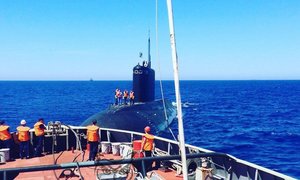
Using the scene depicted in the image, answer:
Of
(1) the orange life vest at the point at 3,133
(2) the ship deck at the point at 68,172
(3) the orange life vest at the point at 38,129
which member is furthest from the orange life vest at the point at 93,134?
(1) the orange life vest at the point at 3,133

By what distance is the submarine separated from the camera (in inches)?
1359

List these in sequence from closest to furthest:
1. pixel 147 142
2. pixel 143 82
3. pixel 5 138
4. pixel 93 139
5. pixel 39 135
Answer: pixel 147 142 → pixel 93 139 → pixel 5 138 → pixel 39 135 → pixel 143 82

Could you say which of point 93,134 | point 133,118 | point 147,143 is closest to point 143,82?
A: point 133,118

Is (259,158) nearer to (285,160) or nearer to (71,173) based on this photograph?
(285,160)

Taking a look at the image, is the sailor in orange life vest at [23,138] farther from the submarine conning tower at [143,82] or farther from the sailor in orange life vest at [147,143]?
the submarine conning tower at [143,82]

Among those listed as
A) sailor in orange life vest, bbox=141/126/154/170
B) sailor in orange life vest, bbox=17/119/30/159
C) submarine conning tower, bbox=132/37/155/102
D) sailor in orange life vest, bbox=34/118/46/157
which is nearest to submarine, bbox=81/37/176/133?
submarine conning tower, bbox=132/37/155/102

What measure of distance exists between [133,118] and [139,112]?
2275 millimetres

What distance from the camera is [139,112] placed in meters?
38.2

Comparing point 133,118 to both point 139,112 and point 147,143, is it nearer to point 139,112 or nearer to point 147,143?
point 139,112

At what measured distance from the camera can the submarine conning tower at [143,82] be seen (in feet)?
128

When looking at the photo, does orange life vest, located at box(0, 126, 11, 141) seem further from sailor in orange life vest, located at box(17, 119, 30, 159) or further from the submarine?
the submarine

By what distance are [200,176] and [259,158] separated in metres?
21.1

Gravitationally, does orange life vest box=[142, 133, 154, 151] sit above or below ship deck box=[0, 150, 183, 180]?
above

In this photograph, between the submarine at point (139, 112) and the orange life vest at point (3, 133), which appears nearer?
the orange life vest at point (3, 133)
